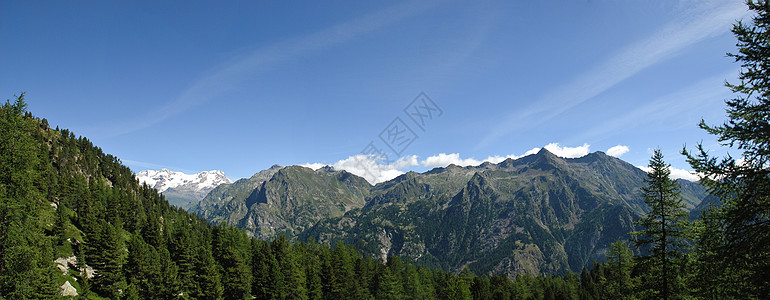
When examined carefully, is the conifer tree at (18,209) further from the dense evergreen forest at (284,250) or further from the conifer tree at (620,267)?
the conifer tree at (620,267)

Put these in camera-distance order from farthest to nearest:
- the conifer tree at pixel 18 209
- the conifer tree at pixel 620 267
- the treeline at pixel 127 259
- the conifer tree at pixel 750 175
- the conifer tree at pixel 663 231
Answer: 1. the conifer tree at pixel 620 267
2. the conifer tree at pixel 663 231
3. the treeline at pixel 127 259
4. the conifer tree at pixel 18 209
5. the conifer tree at pixel 750 175

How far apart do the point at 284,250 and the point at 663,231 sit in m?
63.8

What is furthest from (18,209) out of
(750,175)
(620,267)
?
(620,267)

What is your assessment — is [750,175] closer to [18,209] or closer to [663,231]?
[663,231]

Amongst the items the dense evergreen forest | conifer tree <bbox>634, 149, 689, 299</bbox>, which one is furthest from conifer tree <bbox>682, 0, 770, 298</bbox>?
conifer tree <bbox>634, 149, 689, 299</bbox>

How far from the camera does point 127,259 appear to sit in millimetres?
57594

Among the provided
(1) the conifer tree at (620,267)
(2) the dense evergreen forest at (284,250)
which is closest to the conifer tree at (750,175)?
(2) the dense evergreen forest at (284,250)

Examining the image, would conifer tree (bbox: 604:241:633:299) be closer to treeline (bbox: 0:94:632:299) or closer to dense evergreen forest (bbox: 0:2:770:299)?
dense evergreen forest (bbox: 0:2:770:299)

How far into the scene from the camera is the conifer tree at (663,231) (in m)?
24.8

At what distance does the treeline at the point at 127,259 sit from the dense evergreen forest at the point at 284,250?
146 mm

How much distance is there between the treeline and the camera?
22.6 m

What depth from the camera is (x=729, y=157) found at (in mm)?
15102

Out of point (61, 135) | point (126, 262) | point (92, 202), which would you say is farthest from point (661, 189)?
point (61, 135)

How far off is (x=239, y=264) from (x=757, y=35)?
69935mm
